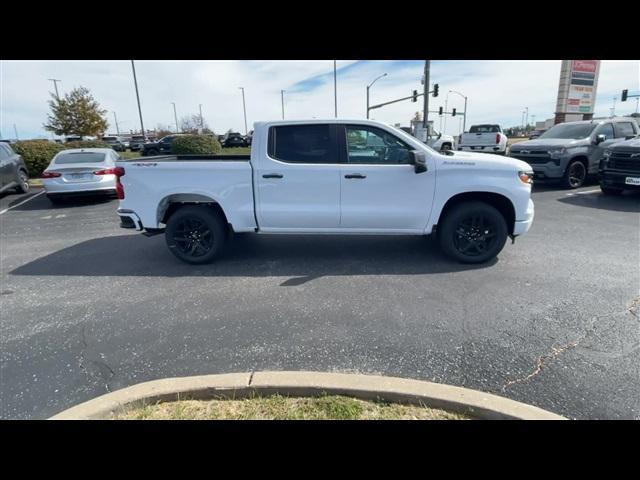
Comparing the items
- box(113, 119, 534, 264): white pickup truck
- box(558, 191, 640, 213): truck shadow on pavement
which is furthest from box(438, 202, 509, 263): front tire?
box(558, 191, 640, 213): truck shadow on pavement

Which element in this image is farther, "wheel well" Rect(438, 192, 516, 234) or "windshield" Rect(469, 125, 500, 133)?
"windshield" Rect(469, 125, 500, 133)

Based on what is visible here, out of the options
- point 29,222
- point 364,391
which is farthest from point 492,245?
point 29,222

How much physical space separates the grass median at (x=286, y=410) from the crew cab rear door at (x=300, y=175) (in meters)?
2.71

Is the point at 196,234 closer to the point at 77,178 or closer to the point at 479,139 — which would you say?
the point at 77,178

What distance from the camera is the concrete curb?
83.7 inches

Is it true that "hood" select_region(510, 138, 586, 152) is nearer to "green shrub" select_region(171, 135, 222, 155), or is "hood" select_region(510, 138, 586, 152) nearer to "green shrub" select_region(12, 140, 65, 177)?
"green shrub" select_region(171, 135, 222, 155)

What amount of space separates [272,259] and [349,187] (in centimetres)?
155

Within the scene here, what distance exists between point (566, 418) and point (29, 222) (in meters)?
9.76

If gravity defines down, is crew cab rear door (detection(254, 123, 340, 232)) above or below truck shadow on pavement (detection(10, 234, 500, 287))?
above

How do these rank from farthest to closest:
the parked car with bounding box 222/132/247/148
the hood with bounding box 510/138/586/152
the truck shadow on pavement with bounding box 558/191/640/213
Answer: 1. the parked car with bounding box 222/132/247/148
2. the hood with bounding box 510/138/586/152
3. the truck shadow on pavement with bounding box 558/191/640/213

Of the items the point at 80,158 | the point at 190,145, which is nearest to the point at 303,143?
the point at 80,158

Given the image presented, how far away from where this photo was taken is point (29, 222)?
758 cm

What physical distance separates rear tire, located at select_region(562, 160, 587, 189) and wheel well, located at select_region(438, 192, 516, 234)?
21.9 feet

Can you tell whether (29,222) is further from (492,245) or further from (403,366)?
(492,245)
